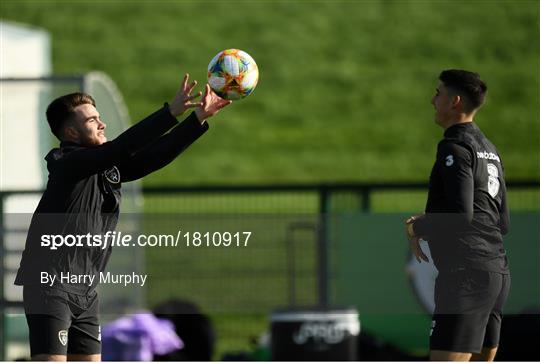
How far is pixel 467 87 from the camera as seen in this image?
22.5 ft

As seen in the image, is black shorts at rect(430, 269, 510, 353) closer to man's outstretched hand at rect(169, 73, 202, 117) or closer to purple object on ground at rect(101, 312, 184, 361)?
man's outstretched hand at rect(169, 73, 202, 117)

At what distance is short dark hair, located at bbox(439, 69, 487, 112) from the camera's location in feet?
22.5

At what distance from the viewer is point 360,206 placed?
41.1 ft

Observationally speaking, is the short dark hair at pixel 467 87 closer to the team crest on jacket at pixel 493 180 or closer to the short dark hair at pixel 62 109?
the team crest on jacket at pixel 493 180

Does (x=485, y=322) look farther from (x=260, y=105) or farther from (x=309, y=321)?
(x=260, y=105)

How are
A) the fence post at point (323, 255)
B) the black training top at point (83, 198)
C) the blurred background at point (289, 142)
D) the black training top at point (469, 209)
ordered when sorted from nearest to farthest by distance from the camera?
the black training top at point (469, 209) → the black training top at point (83, 198) → the blurred background at point (289, 142) → the fence post at point (323, 255)

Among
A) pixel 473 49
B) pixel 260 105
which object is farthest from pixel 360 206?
pixel 473 49

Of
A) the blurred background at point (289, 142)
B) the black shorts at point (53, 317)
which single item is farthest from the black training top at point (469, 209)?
the blurred background at point (289, 142)

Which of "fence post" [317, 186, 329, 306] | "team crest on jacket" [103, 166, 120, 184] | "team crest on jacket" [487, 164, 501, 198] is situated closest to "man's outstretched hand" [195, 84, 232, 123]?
"team crest on jacket" [103, 166, 120, 184]

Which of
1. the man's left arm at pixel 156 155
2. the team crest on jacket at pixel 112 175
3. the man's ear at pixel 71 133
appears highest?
the man's ear at pixel 71 133

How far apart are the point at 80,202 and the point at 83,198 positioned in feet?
0.09

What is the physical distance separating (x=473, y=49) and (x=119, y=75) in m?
9.07

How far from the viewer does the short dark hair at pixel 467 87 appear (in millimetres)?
6863

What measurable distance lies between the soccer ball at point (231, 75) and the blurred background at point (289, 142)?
3928 millimetres
